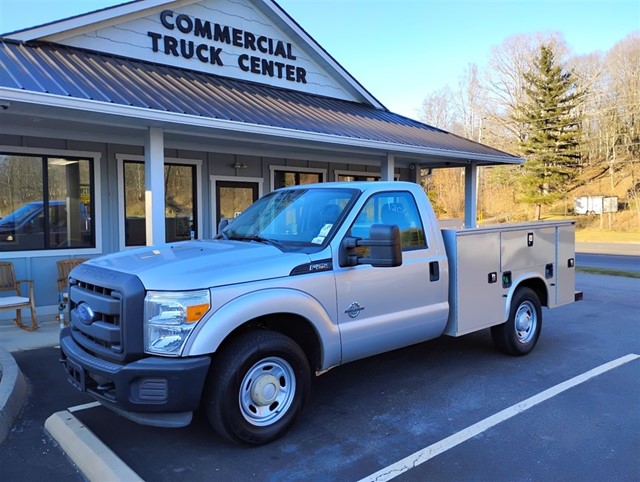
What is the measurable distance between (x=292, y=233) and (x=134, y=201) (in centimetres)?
629

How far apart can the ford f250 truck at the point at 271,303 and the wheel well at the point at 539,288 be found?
0.89 meters

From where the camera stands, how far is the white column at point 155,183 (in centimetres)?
770

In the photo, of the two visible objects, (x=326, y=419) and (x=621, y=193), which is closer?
(x=326, y=419)

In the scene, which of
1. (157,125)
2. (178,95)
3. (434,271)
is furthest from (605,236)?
(434,271)

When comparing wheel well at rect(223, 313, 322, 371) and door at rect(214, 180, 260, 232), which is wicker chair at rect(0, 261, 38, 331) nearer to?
door at rect(214, 180, 260, 232)

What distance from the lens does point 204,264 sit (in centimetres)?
372

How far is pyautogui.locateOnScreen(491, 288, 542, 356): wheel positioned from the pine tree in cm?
3628

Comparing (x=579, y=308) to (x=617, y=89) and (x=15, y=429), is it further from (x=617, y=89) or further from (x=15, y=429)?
(x=617, y=89)

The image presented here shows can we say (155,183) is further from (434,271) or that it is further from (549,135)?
(549,135)

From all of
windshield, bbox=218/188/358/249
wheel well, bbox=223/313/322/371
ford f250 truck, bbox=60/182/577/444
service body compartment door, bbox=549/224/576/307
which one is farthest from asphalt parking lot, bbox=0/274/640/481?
windshield, bbox=218/188/358/249

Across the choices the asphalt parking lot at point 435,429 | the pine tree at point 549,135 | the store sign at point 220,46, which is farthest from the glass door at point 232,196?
the pine tree at point 549,135

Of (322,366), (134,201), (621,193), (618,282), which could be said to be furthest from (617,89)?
(322,366)

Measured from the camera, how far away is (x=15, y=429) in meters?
4.17

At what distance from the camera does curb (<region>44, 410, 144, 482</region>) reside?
10.8ft
